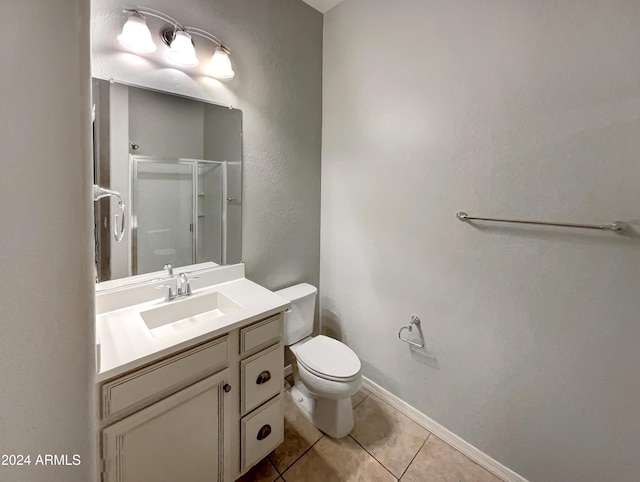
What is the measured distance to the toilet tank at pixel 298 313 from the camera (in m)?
1.86

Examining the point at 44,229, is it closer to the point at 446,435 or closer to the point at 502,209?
the point at 502,209

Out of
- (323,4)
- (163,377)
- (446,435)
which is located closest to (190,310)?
(163,377)

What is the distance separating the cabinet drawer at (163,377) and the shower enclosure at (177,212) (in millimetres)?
597

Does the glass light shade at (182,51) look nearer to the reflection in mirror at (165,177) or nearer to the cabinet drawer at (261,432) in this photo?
the reflection in mirror at (165,177)

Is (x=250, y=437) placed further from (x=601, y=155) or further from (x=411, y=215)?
(x=601, y=155)

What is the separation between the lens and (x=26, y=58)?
52cm

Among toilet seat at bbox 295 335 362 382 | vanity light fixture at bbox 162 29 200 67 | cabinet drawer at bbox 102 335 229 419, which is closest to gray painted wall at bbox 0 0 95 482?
cabinet drawer at bbox 102 335 229 419

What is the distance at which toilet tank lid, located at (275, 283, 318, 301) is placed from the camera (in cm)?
189

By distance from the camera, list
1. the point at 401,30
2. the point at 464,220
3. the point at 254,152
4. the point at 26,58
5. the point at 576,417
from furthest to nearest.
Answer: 1. the point at 254,152
2. the point at 401,30
3. the point at 464,220
4. the point at 576,417
5. the point at 26,58

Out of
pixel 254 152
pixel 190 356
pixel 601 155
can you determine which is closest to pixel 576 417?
pixel 601 155

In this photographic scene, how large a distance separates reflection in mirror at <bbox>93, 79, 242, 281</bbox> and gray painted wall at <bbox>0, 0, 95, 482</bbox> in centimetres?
77

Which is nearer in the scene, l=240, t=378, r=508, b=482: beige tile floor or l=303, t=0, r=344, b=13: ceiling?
l=240, t=378, r=508, b=482: beige tile floor

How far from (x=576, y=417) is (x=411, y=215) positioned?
1163 mm

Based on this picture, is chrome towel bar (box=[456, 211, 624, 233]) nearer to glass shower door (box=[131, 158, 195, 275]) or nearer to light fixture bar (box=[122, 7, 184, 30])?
glass shower door (box=[131, 158, 195, 275])
